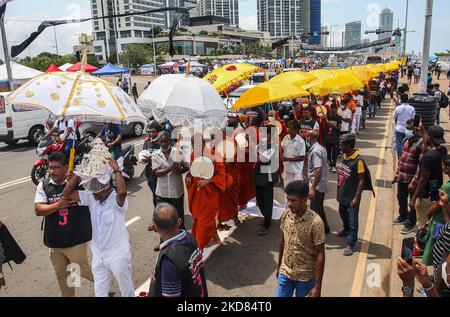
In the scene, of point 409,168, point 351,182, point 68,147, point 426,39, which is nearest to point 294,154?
point 351,182

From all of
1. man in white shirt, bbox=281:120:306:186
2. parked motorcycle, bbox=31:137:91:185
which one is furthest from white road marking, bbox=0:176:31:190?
man in white shirt, bbox=281:120:306:186

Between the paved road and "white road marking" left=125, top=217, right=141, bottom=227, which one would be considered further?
"white road marking" left=125, top=217, right=141, bottom=227

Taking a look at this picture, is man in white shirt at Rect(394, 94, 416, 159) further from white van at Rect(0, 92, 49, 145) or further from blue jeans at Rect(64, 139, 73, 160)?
white van at Rect(0, 92, 49, 145)

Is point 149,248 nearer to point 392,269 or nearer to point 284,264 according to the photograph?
point 284,264

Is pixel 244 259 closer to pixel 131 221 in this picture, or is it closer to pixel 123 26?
pixel 131 221

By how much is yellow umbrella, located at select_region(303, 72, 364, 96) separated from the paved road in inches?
120

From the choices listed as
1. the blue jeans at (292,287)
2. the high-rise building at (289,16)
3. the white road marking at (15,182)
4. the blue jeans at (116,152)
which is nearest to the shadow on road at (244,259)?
the blue jeans at (292,287)

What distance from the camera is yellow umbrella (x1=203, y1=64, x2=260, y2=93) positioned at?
8.10m

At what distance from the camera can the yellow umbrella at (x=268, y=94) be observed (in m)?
7.52

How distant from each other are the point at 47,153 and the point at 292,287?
23.5 feet

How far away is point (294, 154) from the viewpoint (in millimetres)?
6492

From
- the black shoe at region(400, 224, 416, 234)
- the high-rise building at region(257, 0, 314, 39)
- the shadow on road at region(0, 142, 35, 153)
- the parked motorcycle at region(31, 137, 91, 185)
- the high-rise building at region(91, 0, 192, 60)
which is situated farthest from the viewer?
the high-rise building at region(257, 0, 314, 39)

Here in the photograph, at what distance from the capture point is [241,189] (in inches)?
276
